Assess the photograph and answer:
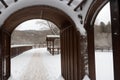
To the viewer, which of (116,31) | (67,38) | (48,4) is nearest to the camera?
(116,31)

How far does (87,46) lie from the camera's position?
17.9ft

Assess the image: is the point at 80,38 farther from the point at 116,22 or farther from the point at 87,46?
the point at 116,22

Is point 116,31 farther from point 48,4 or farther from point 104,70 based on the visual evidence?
point 104,70

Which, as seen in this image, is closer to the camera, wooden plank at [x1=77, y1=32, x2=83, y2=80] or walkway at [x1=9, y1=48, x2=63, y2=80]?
wooden plank at [x1=77, y1=32, x2=83, y2=80]

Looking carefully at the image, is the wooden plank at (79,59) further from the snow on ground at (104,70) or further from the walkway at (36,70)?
the walkway at (36,70)

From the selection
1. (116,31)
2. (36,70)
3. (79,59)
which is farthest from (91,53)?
(36,70)

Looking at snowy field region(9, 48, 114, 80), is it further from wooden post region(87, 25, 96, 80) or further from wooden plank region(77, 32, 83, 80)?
wooden plank region(77, 32, 83, 80)

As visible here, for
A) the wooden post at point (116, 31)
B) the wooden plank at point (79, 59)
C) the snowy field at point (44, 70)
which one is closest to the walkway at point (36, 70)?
the snowy field at point (44, 70)

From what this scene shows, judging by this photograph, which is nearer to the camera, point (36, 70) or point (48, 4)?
point (48, 4)

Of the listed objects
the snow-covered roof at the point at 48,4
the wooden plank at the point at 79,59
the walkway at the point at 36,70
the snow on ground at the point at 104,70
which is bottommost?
the walkway at the point at 36,70

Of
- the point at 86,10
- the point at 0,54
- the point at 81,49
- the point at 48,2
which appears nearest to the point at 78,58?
the point at 81,49

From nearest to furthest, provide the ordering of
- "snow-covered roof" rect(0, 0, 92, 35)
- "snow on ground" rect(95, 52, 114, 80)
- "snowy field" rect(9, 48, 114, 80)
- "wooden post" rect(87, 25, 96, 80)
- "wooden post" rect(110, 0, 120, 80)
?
"wooden post" rect(110, 0, 120, 80)
"snow-covered roof" rect(0, 0, 92, 35)
"wooden post" rect(87, 25, 96, 80)
"snow on ground" rect(95, 52, 114, 80)
"snowy field" rect(9, 48, 114, 80)

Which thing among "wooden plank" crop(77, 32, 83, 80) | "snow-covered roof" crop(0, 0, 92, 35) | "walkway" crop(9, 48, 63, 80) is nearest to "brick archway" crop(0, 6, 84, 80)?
"wooden plank" crop(77, 32, 83, 80)

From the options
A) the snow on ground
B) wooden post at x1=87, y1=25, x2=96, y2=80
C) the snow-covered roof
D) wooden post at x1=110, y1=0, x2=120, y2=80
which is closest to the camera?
wooden post at x1=110, y1=0, x2=120, y2=80
